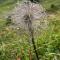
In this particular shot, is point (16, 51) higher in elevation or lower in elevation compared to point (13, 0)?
higher

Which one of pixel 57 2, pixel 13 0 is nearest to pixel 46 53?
pixel 57 2

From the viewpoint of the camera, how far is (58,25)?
1350cm

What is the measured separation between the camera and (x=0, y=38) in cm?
1061

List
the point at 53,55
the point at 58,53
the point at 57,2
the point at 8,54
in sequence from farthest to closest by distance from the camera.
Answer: the point at 57,2 → the point at 8,54 → the point at 58,53 → the point at 53,55

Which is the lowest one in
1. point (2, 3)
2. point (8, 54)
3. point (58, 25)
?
point (2, 3)

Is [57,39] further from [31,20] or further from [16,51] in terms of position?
[31,20]

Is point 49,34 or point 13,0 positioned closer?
point 49,34

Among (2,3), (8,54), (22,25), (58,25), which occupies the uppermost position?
(22,25)

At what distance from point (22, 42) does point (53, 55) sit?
1544 mm

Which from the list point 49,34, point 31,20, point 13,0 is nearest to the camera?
point 31,20

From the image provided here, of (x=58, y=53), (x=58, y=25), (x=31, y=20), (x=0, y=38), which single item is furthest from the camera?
(x=58, y=25)

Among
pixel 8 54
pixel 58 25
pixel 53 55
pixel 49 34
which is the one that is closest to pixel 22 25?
pixel 53 55

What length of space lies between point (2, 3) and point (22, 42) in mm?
21166

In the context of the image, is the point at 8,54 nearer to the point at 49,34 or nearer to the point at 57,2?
the point at 49,34
